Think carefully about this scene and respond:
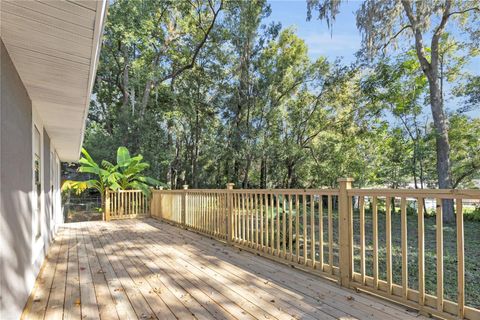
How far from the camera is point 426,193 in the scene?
222cm

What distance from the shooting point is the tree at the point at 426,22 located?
914 centimetres

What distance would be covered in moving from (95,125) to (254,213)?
12.5 meters

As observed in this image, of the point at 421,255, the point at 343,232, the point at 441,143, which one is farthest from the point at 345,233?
the point at 441,143

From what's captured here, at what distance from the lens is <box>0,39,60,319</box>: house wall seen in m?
1.97

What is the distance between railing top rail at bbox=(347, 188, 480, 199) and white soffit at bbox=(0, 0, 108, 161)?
96.0 inches

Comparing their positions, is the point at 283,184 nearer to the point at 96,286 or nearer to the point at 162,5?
the point at 162,5

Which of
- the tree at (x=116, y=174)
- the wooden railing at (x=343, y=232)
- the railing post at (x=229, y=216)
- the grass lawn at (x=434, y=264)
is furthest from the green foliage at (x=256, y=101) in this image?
the railing post at (x=229, y=216)

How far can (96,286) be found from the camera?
2982 mm

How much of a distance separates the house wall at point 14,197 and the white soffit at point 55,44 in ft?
0.42

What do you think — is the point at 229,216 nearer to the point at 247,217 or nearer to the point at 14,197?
the point at 247,217

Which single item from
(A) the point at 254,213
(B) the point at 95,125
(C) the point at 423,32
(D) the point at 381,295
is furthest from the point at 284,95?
(D) the point at 381,295

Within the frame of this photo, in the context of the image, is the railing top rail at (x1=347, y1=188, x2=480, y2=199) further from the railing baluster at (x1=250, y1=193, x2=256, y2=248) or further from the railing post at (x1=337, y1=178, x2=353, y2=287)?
the railing baluster at (x1=250, y1=193, x2=256, y2=248)

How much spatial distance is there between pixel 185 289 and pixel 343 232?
1635 mm

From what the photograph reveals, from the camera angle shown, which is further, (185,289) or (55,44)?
(185,289)
